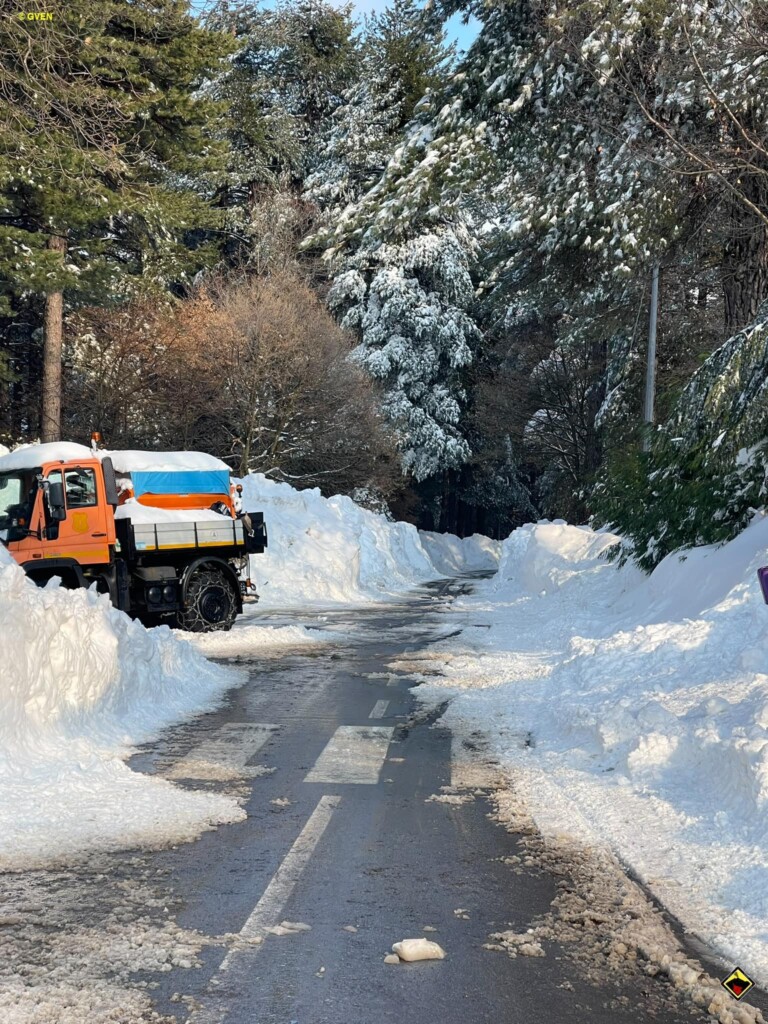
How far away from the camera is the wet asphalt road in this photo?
4.10m

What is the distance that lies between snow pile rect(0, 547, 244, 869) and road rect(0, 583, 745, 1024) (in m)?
0.36

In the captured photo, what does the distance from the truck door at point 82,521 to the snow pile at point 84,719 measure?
12.5 feet

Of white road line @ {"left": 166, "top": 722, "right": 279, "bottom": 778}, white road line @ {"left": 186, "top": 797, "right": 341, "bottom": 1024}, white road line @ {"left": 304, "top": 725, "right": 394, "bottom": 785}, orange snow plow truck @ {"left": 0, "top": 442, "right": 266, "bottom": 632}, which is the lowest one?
white road line @ {"left": 304, "top": 725, "right": 394, "bottom": 785}

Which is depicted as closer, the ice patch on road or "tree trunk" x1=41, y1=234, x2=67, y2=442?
the ice patch on road

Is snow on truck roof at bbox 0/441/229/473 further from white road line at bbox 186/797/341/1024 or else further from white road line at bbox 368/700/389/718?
white road line at bbox 186/797/341/1024

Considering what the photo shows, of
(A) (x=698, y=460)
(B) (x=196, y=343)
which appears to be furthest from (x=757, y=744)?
(B) (x=196, y=343)

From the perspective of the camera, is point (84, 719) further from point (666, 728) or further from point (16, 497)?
point (16, 497)

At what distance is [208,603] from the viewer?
18062 millimetres

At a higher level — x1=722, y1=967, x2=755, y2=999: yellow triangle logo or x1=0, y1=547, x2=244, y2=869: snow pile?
x1=0, y1=547, x2=244, y2=869: snow pile

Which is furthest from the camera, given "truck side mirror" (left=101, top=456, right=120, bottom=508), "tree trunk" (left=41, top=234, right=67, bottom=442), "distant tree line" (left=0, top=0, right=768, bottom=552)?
"tree trunk" (left=41, top=234, right=67, bottom=442)

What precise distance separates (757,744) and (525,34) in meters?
14.0

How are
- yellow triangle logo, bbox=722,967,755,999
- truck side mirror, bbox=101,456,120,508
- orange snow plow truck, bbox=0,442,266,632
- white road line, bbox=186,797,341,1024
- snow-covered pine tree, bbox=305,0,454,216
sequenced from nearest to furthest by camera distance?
1. white road line, bbox=186,797,341,1024
2. yellow triangle logo, bbox=722,967,755,999
3. orange snow plow truck, bbox=0,442,266,632
4. truck side mirror, bbox=101,456,120,508
5. snow-covered pine tree, bbox=305,0,454,216

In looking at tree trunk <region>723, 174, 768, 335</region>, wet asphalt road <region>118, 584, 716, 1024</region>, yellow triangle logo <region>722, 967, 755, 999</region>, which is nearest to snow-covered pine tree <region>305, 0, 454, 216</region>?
tree trunk <region>723, 174, 768, 335</region>

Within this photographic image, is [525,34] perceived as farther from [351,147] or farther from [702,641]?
[351,147]
